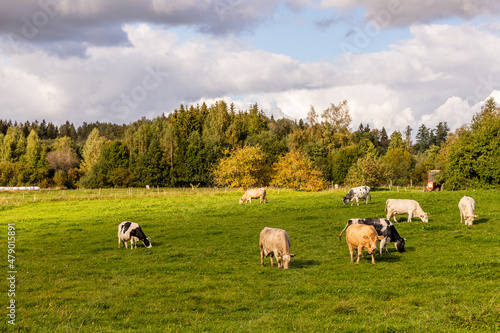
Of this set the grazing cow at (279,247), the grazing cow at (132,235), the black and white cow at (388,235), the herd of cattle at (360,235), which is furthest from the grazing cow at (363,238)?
the grazing cow at (132,235)

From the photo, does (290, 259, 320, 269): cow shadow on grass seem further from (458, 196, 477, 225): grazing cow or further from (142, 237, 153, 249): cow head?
(458, 196, 477, 225): grazing cow

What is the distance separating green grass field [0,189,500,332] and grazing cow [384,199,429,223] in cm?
88

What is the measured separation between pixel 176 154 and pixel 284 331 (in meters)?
99.4

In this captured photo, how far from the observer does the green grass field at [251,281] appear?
1088 cm

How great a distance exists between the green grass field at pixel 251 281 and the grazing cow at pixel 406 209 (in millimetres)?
880

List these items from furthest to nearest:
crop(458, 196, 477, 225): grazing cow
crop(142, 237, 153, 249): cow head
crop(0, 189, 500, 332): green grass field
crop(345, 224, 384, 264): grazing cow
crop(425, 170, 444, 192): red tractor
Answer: crop(425, 170, 444, 192): red tractor, crop(458, 196, 477, 225): grazing cow, crop(142, 237, 153, 249): cow head, crop(345, 224, 384, 264): grazing cow, crop(0, 189, 500, 332): green grass field

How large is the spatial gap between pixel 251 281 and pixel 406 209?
59.8 feet

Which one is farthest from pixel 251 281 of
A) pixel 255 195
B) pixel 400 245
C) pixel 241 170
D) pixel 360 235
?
pixel 241 170

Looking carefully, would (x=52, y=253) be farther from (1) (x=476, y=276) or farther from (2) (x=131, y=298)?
(1) (x=476, y=276)

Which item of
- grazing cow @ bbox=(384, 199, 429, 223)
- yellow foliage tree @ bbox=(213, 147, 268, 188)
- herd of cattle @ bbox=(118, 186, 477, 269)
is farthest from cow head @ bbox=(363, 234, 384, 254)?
yellow foliage tree @ bbox=(213, 147, 268, 188)

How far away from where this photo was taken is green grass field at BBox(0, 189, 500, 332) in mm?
10875

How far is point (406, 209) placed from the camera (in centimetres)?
2920

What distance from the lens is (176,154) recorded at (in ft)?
351

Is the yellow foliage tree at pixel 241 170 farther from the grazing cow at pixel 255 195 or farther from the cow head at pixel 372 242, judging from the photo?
the cow head at pixel 372 242
